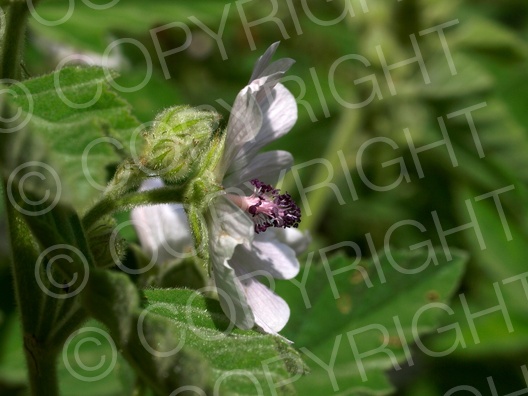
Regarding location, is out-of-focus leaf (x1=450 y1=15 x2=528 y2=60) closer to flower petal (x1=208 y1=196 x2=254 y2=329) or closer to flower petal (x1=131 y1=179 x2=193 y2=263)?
flower petal (x1=131 y1=179 x2=193 y2=263)

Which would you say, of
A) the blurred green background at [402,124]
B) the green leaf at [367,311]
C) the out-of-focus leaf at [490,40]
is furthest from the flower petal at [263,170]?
the out-of-focus leaf at [490,40]

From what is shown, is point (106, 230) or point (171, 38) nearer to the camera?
point (106, 230)

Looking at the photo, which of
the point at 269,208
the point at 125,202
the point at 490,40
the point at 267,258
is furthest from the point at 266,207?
the point at 490,40

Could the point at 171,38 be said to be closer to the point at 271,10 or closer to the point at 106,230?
the point at 271,10

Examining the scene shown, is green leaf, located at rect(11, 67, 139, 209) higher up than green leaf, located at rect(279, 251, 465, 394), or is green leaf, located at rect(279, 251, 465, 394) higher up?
green leaf, located at rect(11, 67, 139, 209)

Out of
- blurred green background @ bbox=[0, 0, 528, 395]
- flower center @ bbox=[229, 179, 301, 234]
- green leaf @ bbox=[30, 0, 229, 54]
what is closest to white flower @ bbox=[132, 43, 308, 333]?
flower center @ bbox=[229, 179, 301, 234]

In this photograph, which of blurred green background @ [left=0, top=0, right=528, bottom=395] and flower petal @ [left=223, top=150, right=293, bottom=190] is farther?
blurred green background @ [left=0, top=0, right=528, bottom=395]

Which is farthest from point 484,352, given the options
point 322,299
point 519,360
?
point 322,299
